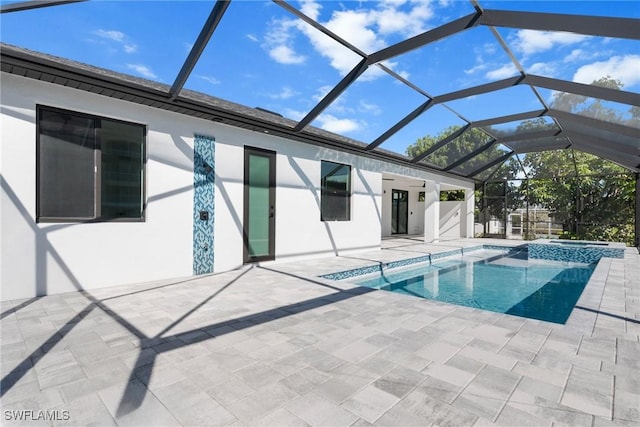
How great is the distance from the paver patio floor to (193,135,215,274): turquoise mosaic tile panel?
1.74 meters

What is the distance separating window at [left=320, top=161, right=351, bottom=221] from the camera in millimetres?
8766

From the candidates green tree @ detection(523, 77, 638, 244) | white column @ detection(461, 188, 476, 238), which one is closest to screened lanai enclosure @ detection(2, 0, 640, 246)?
green tree @ detection(523, 77, 638, 244)

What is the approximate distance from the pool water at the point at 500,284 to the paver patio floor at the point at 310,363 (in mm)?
1578

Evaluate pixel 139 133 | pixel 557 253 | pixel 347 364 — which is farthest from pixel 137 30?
pixel 557 253

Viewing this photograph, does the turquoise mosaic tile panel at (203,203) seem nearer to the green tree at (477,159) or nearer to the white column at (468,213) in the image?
the green tree at (477,159)

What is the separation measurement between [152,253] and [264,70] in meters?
3.94

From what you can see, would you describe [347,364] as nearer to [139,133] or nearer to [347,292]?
[347,292]

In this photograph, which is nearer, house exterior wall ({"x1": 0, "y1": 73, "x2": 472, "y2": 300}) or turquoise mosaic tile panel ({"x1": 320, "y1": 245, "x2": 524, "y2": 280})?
house exterior wall ({"x1": 0, "y1": 73, "x2": 472, "y2": 300})

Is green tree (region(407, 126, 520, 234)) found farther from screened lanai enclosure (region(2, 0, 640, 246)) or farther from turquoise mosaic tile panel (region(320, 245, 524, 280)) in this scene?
turquoise mosaic tile panel (region(320, 245, 524, 280))

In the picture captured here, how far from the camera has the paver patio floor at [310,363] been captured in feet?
6.25

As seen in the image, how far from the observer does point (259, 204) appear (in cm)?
712

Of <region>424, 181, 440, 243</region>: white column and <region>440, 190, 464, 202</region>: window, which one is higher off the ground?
<region>440, 190, 464, 202</region>: window

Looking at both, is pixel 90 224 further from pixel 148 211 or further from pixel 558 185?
pixel 558 185

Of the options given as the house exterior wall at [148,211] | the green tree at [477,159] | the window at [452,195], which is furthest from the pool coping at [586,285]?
the window at [452,195]
